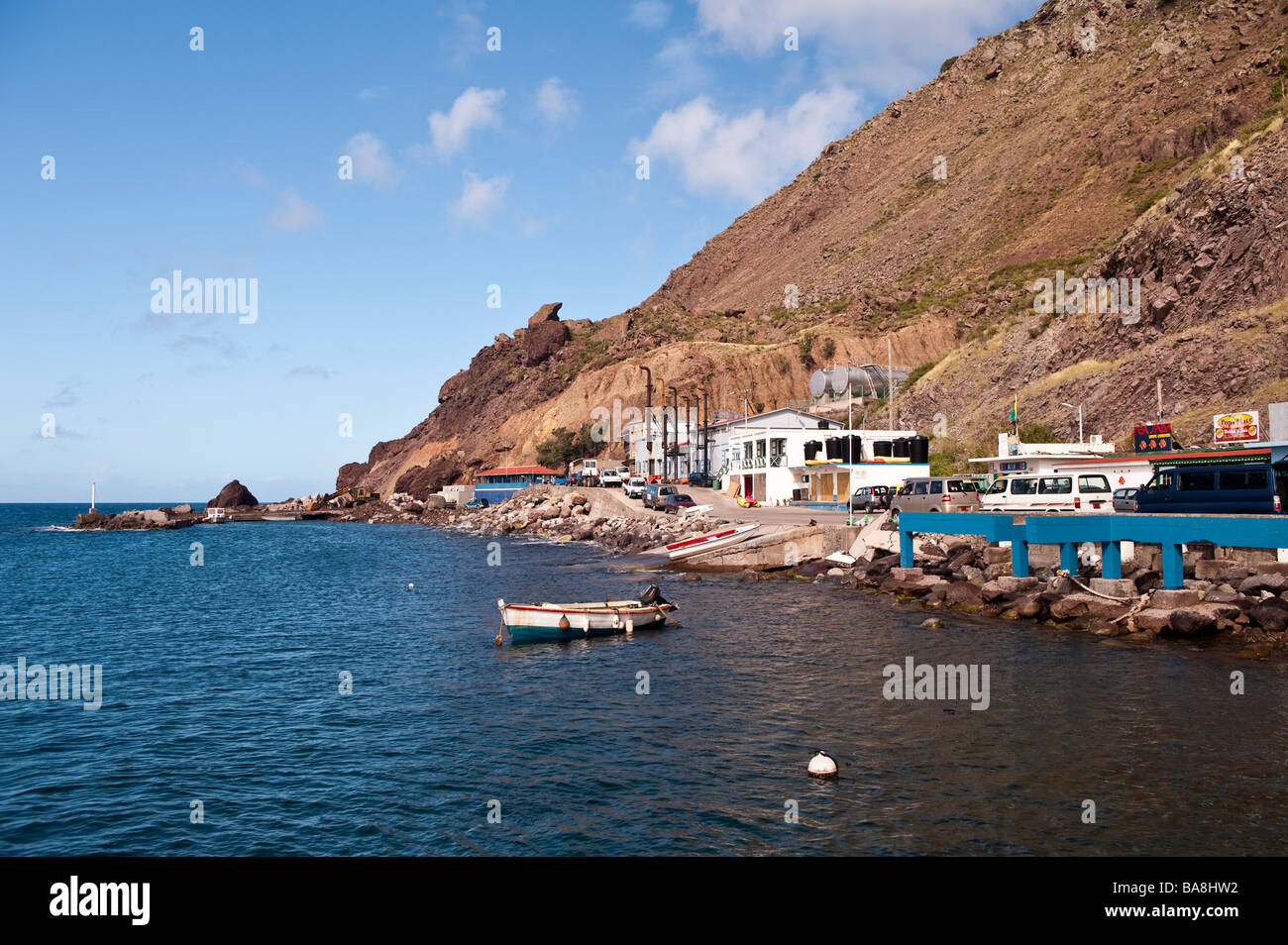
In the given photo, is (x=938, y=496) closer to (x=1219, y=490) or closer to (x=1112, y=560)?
(x=1219, y=490)

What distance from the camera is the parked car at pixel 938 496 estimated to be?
42281 millimetres

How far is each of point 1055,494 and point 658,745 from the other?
26570 millimetres

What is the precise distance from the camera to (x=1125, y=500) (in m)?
37.0

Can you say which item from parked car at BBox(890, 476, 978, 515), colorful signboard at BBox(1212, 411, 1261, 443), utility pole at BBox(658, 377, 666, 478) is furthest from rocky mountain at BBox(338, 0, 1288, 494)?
parked car at BBox(890, 476, 978, 515)

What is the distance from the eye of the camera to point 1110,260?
251ft

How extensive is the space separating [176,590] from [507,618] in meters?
35.6

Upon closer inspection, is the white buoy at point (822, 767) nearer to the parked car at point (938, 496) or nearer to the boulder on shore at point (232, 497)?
the parked car at point (938, 496)

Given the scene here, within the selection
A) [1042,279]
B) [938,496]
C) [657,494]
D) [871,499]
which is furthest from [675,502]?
[1042,279]

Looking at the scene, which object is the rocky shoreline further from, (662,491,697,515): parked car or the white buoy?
the white buoy

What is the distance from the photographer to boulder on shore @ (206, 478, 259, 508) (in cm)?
19288

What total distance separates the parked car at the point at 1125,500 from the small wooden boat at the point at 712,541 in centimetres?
1913

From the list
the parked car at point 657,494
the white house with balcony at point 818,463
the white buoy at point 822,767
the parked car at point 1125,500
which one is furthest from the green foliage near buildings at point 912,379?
the white buoy at point 822,767

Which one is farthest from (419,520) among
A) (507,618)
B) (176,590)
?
(507,618)
